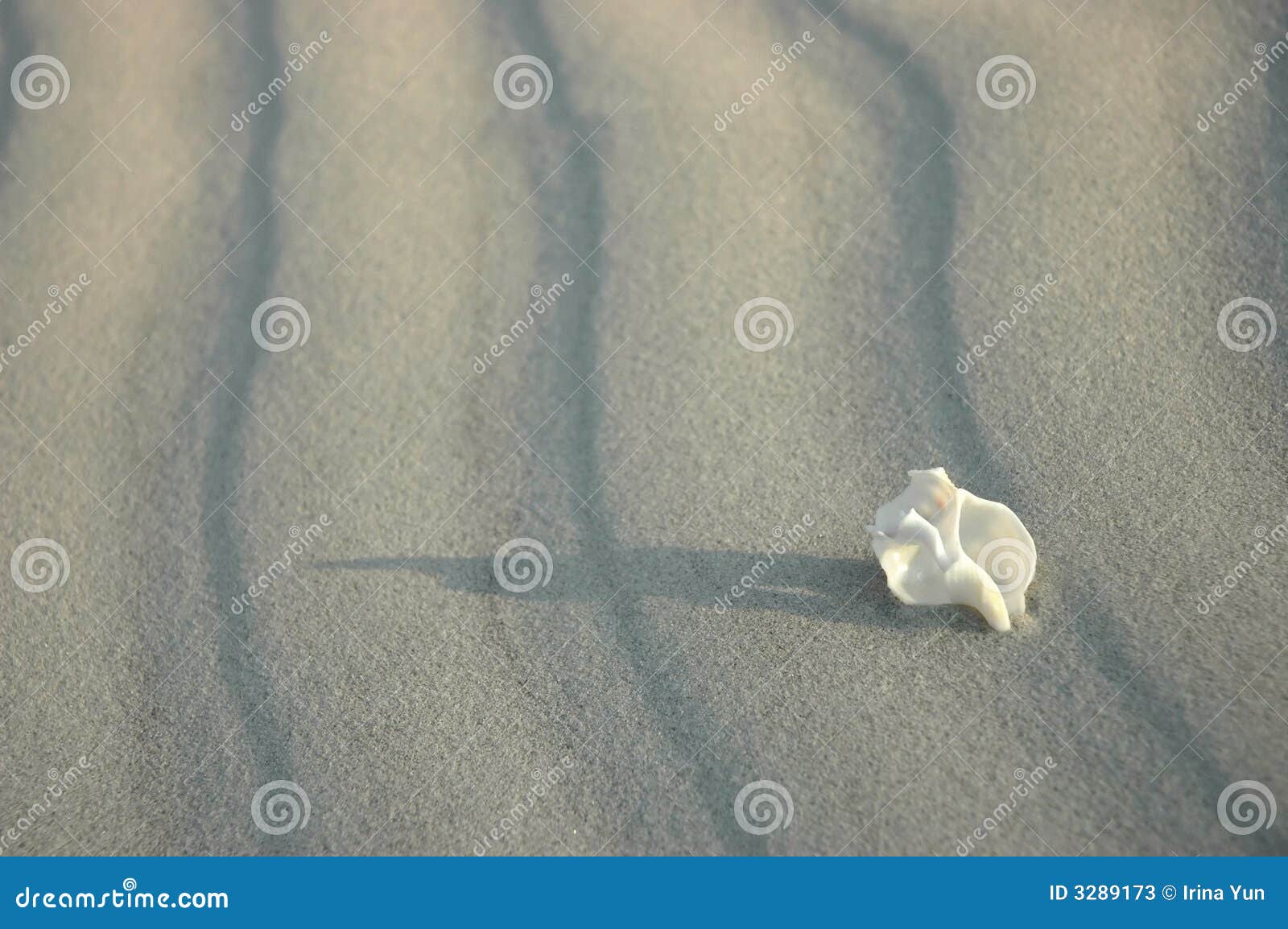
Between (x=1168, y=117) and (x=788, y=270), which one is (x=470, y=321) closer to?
(x=788, y=270)

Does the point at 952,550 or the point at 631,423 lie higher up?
the point at 952,550

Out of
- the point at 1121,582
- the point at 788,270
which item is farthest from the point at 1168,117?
the point at 1121,582

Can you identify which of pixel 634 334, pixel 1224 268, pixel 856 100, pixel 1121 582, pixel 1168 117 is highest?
pixel 1168 117

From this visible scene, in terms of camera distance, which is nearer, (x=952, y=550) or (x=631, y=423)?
(x=952, y=550)
